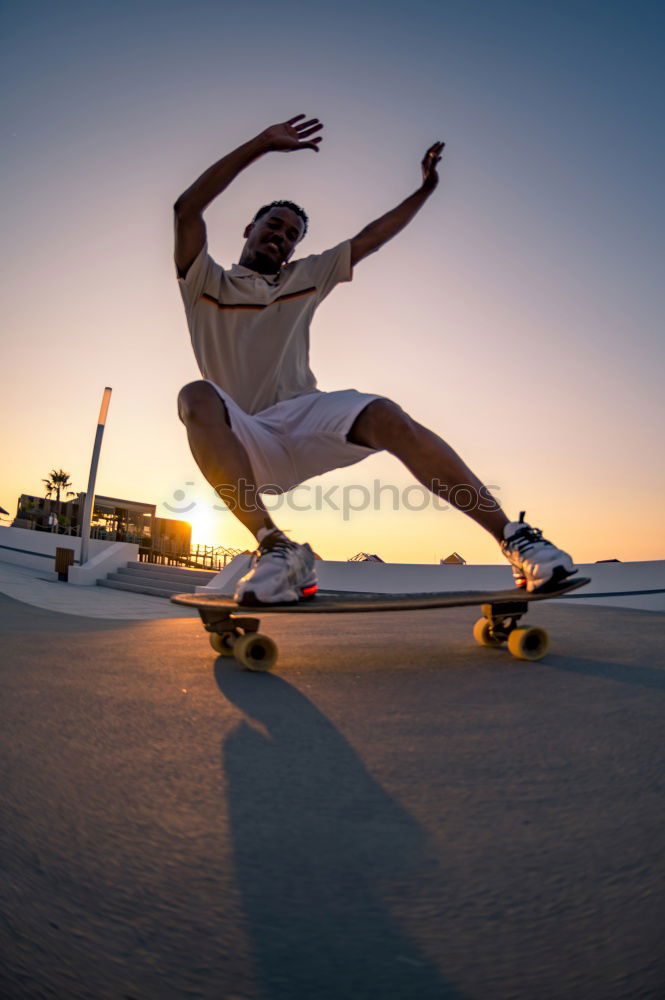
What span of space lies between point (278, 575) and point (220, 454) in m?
0.53

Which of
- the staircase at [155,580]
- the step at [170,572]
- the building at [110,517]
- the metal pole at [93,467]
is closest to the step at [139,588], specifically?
the staircase at [155,580]

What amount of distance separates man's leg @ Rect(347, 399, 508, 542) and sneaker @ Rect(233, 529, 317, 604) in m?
0.53

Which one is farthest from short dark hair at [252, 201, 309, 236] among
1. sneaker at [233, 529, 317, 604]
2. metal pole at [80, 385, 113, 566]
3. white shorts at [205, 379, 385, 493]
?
metal pole at [80, 385, 113, 566]

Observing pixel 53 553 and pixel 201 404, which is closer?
pixel 201 404

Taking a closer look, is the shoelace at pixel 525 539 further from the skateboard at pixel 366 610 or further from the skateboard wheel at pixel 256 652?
the skateboard wheel at pixel 256 652

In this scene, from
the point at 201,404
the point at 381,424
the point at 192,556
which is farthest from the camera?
the point at 192,556

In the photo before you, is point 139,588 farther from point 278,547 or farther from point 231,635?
point 278,547

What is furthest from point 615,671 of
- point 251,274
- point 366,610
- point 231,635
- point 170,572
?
point 170,572

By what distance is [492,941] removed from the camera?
0.54 m

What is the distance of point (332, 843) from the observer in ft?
2.38

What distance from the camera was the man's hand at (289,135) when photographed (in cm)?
225

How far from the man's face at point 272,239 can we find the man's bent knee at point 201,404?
1002 millimetres

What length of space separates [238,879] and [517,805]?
42 centimetres

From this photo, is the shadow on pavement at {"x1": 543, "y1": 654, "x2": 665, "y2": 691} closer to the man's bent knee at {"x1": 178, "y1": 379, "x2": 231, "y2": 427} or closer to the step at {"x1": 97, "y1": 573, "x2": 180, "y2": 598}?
the man's bent knee at {"x1": 178, "y1": 379, "x2": 231, "y2": 427}
